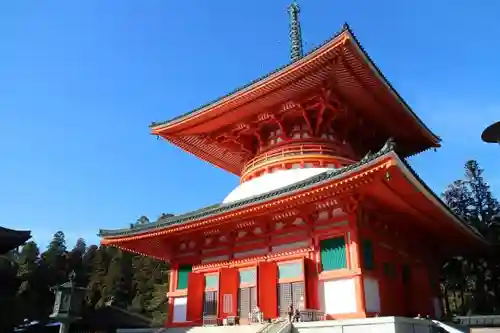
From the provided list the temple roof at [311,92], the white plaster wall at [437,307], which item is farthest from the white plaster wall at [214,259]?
the white plaster wall at [437,307]

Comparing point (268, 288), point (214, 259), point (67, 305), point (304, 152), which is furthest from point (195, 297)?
point (304, 152)

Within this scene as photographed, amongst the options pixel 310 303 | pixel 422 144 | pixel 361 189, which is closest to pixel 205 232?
pixel 310 303

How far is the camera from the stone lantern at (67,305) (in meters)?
12.1

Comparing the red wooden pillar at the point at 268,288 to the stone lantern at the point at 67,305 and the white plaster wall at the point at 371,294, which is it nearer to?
the white plaster wall at the point at 371,294

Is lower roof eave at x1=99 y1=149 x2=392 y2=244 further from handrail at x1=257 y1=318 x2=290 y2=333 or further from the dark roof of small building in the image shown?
the dark roof of small building

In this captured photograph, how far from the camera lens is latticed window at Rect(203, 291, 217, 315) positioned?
16.4m

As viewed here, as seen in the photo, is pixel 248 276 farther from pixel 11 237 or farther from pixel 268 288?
pixel 11 237

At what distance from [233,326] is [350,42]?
33.9 ft

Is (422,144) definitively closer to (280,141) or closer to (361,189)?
(280,141)

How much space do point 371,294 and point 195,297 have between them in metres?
6.98

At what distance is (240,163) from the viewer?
24.2 meters

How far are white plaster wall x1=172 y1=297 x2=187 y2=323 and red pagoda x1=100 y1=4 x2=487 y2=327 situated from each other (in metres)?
0.07

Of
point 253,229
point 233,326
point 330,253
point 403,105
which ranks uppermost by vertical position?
point 403,105

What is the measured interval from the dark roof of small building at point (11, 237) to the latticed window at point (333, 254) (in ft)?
49.3
